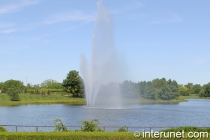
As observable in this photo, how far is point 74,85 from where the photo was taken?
104250 millimetres

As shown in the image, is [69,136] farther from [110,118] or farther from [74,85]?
[74,85]

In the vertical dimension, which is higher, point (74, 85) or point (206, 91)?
point (74, 85)

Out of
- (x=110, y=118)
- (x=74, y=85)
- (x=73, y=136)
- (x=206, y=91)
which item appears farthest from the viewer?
(x=206, y=91)

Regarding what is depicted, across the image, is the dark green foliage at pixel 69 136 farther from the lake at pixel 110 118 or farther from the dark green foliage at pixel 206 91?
the dark green foliage at pixel 206 91

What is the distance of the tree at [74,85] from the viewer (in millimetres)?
103125

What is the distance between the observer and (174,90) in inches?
4496

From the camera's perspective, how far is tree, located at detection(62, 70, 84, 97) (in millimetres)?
103125

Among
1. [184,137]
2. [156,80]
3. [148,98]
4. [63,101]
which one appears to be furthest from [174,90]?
[184,137]

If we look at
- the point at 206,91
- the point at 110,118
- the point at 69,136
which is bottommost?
the point at 110,118

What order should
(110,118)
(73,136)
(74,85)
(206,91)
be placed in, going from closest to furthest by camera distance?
(73,136) < (110,118) < (74,85) < (206,91)

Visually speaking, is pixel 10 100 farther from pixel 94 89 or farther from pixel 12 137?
pixel 12 137

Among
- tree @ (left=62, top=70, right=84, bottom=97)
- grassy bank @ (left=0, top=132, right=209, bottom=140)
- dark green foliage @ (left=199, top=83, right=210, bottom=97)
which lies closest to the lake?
grassy bank @ (left=0, top=132, right=209, bottom=140)

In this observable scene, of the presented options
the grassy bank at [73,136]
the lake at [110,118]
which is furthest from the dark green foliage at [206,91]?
the grassy bank at [73,136]

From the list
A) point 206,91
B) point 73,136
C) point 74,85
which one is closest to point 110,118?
point 73,136
